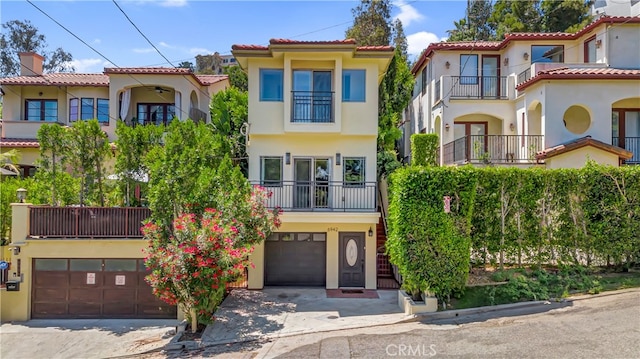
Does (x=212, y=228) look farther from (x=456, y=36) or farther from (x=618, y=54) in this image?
(x=456, y=36)


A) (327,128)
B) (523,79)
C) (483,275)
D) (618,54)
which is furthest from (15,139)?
(618,54)

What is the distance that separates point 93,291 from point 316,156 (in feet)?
29.3

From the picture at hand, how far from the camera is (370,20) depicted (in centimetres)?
3097

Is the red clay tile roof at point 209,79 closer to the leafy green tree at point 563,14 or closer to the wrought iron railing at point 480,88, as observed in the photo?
the wrought iron railing at point 480,88

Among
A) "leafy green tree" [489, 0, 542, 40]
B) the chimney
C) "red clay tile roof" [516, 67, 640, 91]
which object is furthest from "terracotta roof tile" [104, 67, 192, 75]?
"leafy green tree" [489, 0, 542, 40]

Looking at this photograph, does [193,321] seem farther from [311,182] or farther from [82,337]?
[311,182]

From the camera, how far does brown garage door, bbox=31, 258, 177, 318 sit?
13.1m

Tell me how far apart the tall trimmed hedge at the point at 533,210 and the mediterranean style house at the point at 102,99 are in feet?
47.4

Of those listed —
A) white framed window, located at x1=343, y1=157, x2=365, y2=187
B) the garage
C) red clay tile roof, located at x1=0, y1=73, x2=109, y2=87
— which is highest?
red clay tile roof, located at x1=0, y1=73, x2=109, y2=87

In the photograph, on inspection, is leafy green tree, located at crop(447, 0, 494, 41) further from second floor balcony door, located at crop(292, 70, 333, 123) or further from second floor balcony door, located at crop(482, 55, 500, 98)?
second floor balcony door, located at crop(292, 70, 333, 123)

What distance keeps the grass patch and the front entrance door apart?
4365 mm

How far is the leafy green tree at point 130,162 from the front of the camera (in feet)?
47.1

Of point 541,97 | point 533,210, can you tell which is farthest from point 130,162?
point 541,97

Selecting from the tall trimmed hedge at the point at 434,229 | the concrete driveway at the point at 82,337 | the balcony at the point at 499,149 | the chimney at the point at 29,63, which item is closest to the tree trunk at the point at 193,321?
the concrete driveway at the point at 82,337
